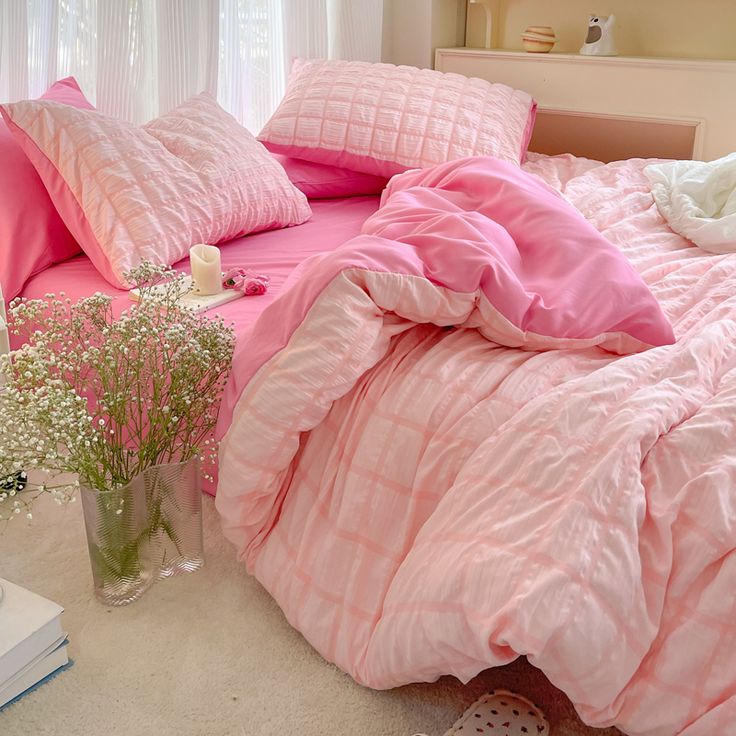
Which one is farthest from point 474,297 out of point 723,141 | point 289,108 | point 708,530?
point 723,141

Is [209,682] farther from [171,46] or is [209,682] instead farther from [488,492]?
[171,46]

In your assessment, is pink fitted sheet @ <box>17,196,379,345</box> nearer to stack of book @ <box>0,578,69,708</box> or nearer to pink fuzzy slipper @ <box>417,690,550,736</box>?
stack of book @ <box>0,578,69,708</box>

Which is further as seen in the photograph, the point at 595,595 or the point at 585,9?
the point at 585,9

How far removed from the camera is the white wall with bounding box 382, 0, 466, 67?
3297 mm

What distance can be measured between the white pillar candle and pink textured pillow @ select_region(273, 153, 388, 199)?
0.71 metres

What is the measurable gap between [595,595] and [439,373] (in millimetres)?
443

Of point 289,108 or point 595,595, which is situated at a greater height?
point 289,108

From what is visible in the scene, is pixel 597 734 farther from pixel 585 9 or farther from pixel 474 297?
pixel 585 9

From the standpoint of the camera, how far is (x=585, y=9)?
10.8 ft

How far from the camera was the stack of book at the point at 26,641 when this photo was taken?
1.31 m

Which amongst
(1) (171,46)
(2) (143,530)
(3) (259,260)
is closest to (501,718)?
(2) (143,530)

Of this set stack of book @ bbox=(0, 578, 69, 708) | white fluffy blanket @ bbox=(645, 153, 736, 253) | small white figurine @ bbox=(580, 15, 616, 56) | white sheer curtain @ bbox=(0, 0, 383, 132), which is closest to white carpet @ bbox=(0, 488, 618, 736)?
stack of book @ bbox=(0, 578, 69, 708)

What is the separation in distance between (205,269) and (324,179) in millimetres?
810

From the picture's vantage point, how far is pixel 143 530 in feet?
5.06
